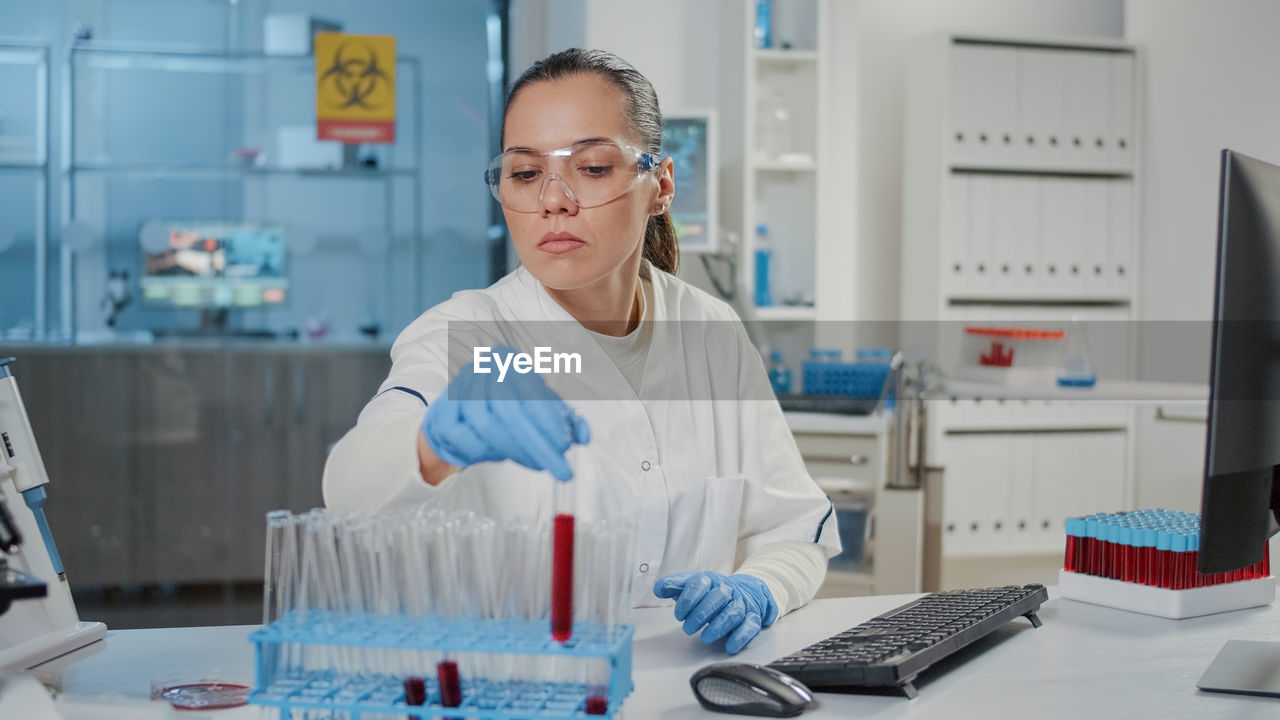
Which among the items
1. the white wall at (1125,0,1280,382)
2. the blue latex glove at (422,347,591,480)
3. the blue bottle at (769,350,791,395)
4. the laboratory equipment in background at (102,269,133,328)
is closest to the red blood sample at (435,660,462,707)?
the blue latex glove at (422,347,591,480)

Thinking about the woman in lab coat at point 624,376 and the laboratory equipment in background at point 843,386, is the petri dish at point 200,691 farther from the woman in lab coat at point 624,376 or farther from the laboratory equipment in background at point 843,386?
the laboratory equipment in background at point 843,386

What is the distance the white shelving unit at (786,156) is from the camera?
→ 3.59 meters

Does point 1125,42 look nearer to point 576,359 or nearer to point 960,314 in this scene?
point 960,314

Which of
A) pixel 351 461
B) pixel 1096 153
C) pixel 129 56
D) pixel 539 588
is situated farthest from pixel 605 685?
pixel 129 56

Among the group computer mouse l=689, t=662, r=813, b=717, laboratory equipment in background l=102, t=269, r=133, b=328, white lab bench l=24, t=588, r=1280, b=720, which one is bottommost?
white lab bench l=24, t=588, r=1280, b=720

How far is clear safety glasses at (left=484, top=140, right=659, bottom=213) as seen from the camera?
1.20m

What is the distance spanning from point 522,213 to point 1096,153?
3.25m

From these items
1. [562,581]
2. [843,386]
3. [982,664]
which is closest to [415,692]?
[562,581]

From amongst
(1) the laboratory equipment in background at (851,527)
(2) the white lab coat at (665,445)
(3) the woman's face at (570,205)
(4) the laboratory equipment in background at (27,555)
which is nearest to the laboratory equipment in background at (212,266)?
(1) the laboratory equipment in background at (851,527)

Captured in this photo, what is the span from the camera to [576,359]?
1.37m

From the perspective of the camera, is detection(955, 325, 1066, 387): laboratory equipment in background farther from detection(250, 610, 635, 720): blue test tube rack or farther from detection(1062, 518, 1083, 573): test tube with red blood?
detection(250, 610, 635, 720): blue test tube rack

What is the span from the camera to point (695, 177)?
3.59 m

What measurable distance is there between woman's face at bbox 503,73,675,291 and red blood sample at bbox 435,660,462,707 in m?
0.60

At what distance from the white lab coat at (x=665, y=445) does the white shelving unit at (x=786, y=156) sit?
2131 mm
